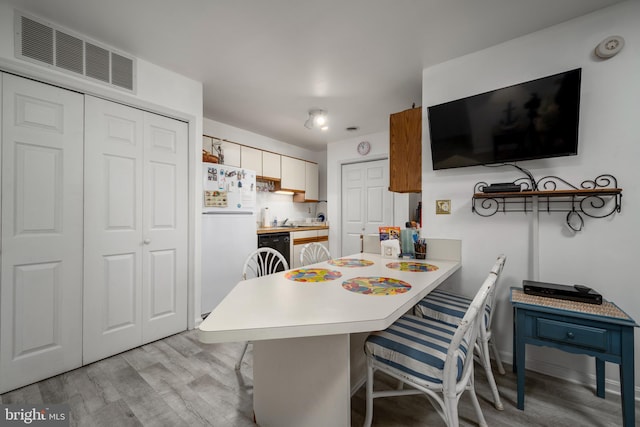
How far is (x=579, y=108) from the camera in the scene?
1.72 m

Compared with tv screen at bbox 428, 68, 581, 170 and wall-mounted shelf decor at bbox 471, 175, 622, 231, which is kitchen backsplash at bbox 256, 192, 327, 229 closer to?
tv screen at bbox 428, 68, 581, 170

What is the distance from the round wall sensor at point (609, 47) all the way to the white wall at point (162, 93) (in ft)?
10.4

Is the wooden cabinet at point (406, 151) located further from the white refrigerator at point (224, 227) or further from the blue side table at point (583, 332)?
the white refrigerator at point (224, 227)

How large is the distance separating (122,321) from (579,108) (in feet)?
12.3

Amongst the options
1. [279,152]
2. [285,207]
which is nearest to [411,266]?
[285,207]

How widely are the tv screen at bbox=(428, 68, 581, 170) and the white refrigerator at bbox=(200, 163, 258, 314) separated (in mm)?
2139

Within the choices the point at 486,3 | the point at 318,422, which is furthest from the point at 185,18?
the point at 318,422

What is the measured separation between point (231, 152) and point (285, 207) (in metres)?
1.52

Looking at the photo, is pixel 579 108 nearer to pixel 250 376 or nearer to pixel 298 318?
pixel 298 318

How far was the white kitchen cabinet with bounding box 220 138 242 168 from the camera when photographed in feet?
11.6

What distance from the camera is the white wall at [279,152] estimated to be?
12.3 feet

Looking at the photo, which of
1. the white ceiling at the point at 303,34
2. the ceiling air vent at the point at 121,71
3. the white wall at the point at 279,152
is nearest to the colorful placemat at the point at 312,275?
the white ceiling at the point at 303,34

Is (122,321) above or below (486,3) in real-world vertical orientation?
below

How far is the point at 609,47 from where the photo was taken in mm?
1635
